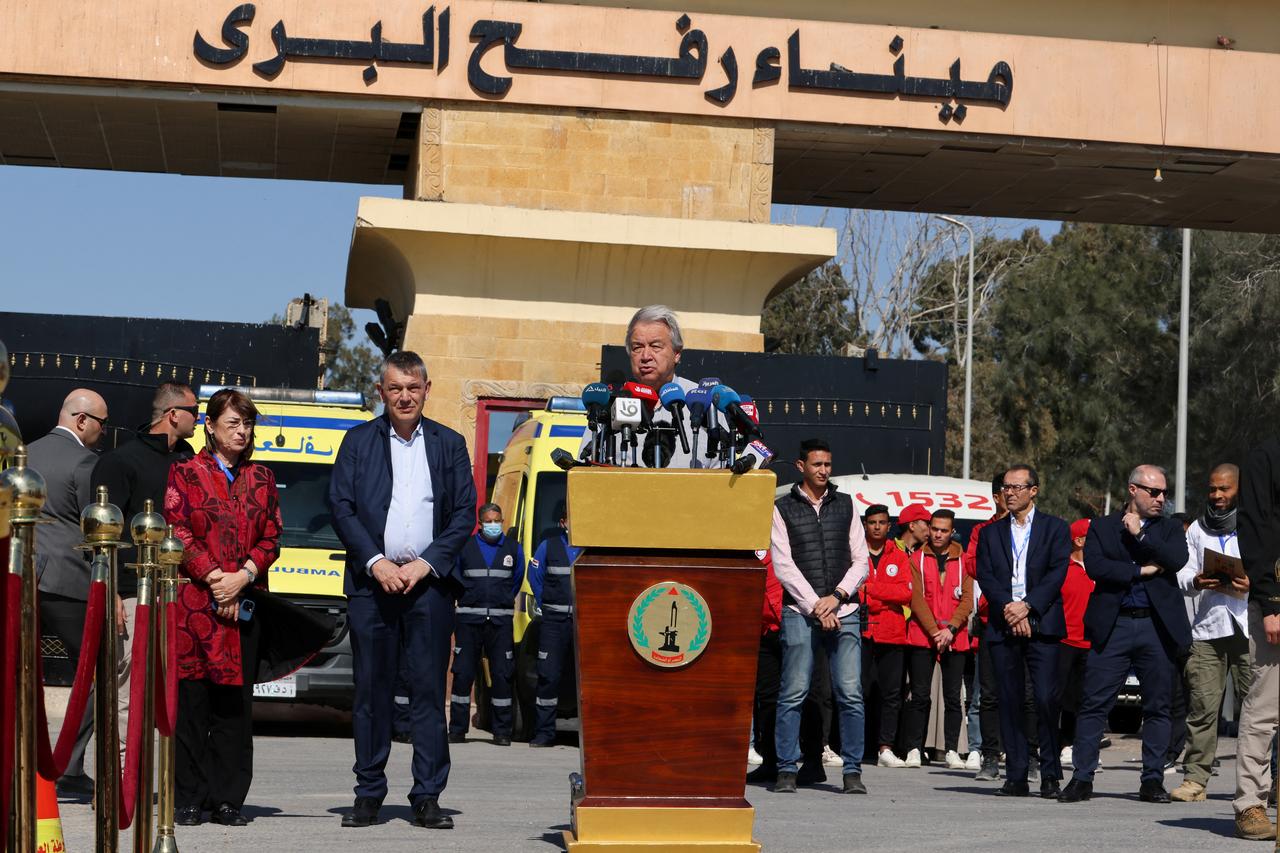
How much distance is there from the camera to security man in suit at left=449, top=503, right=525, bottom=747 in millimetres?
15969

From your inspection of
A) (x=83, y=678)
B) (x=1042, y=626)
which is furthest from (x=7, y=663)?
(x=1042, y=626)

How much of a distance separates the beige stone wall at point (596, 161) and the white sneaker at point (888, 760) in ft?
37.1

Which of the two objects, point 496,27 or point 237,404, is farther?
point 496,27

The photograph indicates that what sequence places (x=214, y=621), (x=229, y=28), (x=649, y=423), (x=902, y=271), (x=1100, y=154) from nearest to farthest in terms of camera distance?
(x=649, y=423)
(x=214, y=621)
(x=229, y=28)
(x=1100, y=154)
(x=902, y=271)

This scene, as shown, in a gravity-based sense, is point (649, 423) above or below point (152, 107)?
below

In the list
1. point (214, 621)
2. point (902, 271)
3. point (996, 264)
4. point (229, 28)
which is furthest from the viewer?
point (996, 264)

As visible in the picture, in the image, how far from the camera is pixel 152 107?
24.5m

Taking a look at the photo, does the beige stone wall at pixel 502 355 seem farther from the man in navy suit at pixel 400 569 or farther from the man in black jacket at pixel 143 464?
the man in navy suit at pixel 400 569

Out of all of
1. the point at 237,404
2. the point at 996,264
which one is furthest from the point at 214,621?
the point at 996,264

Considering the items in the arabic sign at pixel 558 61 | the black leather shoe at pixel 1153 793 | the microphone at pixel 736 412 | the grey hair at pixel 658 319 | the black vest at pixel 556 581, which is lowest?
the black leather shoe at pixel 1153 793

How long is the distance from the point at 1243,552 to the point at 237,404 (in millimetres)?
4828

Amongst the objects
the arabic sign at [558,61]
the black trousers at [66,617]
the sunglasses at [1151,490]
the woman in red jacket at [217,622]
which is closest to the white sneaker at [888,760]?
the sunglasses at [1151,490]

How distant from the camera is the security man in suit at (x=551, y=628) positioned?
1529cm

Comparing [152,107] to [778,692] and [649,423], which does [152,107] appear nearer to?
[778,692]
